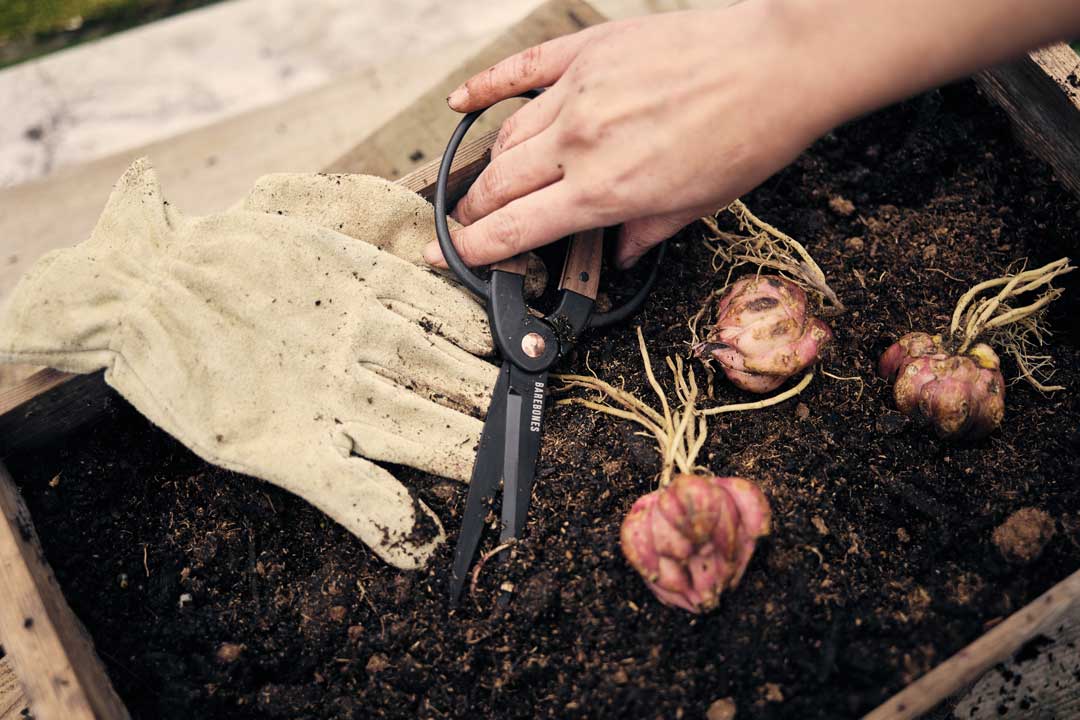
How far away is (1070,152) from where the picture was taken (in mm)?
1681

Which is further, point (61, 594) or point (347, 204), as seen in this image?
point (347, 204)

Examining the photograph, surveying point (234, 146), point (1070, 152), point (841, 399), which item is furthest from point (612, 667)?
point (234, 146)

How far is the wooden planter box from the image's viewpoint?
1.23m

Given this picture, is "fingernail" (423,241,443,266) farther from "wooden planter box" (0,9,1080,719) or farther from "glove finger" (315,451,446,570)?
"glove finger" (315,451,446,570)

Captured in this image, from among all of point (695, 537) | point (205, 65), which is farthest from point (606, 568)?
point (205, 65)

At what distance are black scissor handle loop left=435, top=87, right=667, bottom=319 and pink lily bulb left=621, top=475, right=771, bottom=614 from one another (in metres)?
0.41

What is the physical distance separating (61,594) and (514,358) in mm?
963

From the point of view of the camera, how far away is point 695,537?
123 centimetres

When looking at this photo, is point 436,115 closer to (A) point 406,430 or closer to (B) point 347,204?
(B) point 347,204

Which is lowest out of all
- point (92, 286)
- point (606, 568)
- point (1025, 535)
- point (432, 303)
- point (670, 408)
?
point (1025, 535)

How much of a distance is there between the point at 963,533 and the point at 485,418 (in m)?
0.96

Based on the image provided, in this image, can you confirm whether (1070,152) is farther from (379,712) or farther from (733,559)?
(379,712)

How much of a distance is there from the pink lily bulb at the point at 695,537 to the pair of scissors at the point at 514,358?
0.26m

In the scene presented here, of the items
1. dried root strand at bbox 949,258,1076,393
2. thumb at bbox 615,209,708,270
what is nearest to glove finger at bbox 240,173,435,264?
thumb at bbox 615,209,708,270
